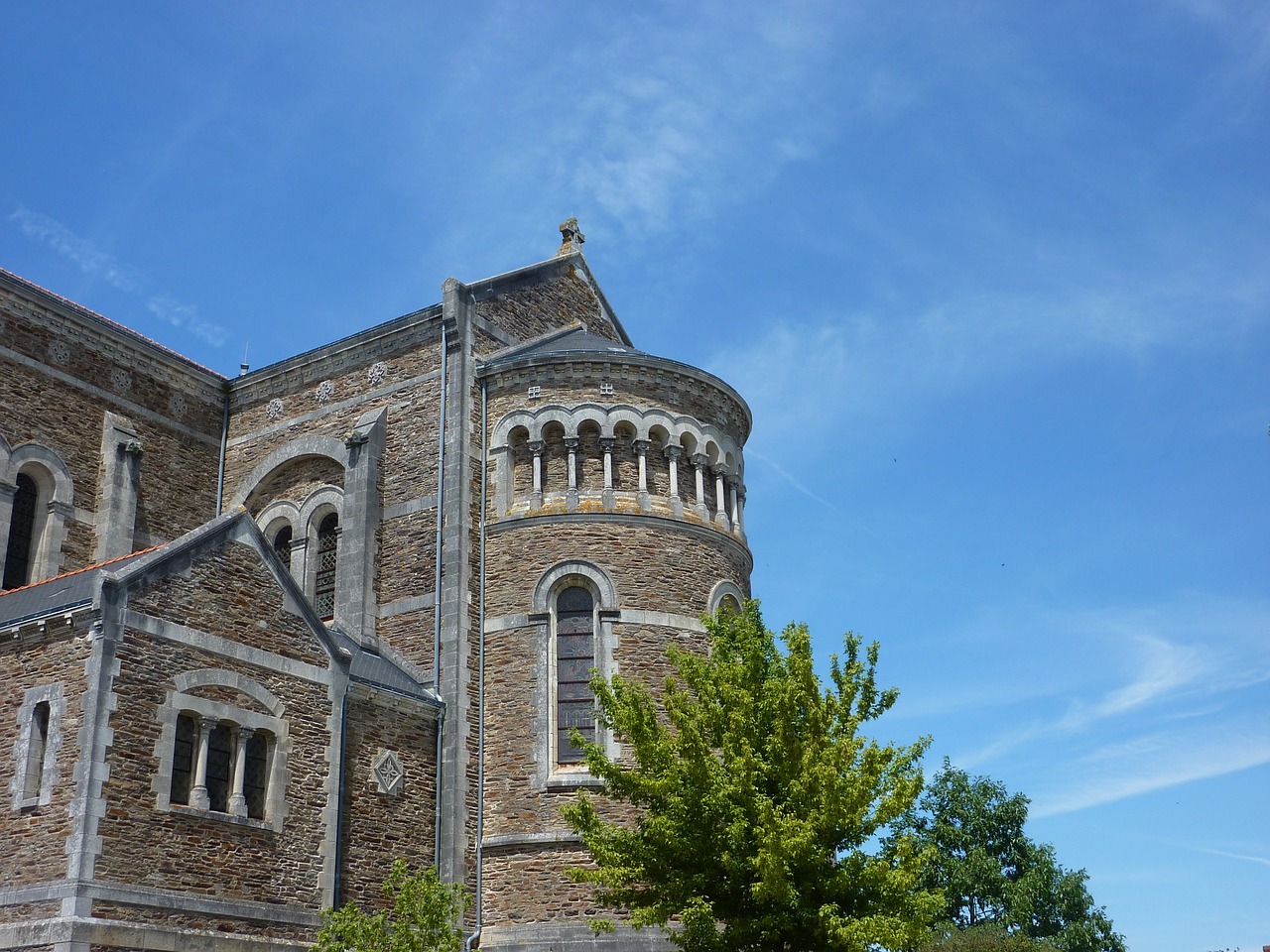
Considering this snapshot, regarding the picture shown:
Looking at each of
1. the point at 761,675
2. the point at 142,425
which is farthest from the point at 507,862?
the point at 142,425

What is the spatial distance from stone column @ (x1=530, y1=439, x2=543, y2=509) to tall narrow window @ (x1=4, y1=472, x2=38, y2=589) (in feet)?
33.2

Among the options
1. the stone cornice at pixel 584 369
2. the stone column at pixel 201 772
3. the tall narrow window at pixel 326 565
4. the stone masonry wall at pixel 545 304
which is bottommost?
the stone column at pixel 201 772

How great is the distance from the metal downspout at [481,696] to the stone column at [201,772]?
593 centimetres

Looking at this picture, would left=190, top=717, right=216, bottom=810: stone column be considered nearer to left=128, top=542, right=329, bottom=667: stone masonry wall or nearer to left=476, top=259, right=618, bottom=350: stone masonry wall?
left=128, top=542, right=329, bottom=667: stone masonry wall

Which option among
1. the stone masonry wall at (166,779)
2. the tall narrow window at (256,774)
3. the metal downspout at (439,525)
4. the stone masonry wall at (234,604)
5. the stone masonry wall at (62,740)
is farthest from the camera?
the metal downspout at (439,525)

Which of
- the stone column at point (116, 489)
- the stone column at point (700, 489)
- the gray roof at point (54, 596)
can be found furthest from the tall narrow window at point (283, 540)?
the stone column at point (700, 489)

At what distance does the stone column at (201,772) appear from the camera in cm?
1959

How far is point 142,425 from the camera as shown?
29422mm

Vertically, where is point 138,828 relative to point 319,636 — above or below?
below

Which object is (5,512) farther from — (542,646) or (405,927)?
(405,927)

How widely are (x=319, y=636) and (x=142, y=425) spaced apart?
9.74 meters

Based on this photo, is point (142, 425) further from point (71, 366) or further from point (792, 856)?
point (792, 856)

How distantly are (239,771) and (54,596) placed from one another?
3919 mm

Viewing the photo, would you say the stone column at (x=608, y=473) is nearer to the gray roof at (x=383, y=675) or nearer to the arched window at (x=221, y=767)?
the gray roof at (x=383, y=675)
